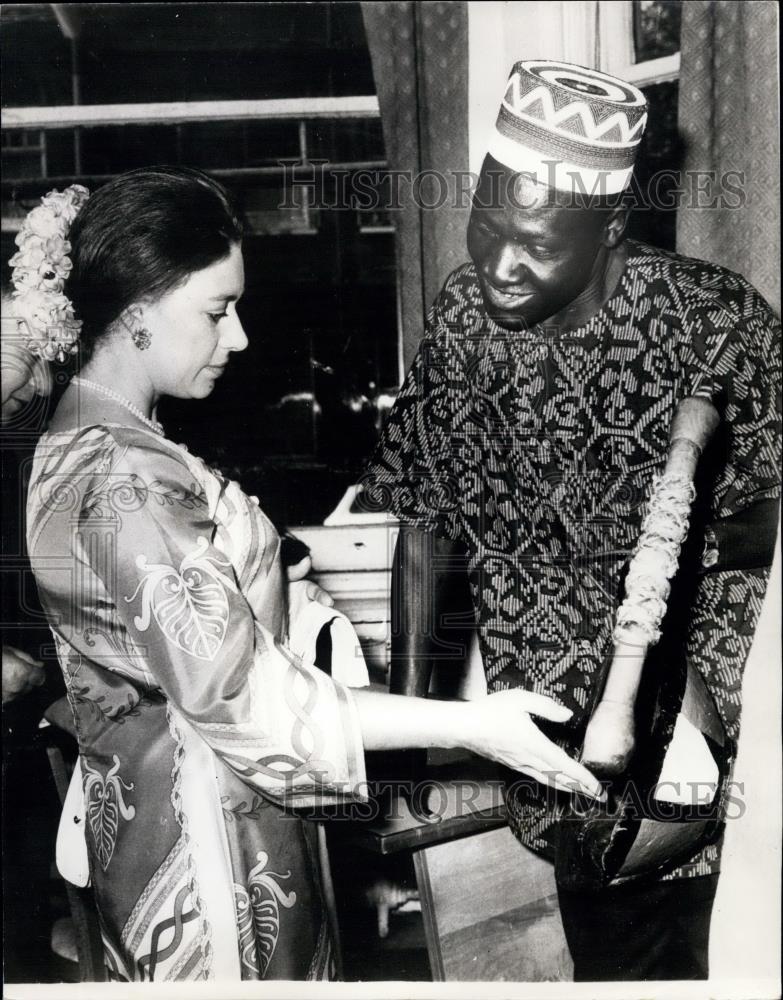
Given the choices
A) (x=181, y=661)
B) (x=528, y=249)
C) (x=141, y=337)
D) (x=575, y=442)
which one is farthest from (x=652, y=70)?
(x=181, y=661)

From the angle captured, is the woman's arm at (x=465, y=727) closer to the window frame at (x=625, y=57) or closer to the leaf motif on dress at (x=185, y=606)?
the leaf motif on dress at (x=185, y=606)

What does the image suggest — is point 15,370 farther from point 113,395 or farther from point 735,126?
point 735,126

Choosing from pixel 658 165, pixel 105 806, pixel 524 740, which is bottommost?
pixel 105 806

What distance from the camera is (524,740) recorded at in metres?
1.36

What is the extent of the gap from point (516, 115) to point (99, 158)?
700 millimetres

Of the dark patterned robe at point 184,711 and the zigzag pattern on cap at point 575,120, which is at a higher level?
the zigzag pattern on cap at point 575,120

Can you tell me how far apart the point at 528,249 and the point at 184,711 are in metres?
0.92

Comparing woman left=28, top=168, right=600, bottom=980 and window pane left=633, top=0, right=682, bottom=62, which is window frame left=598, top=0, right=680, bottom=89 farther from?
woman left=28, top=168, right=600, bottom=980

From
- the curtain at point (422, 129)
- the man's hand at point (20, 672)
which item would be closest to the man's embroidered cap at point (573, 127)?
the curtain at point (422, 129)

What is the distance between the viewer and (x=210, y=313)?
142cm

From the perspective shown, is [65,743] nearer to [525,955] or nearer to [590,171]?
[525,955]

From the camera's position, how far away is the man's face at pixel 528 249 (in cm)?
141

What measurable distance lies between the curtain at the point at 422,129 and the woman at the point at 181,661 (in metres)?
0.29

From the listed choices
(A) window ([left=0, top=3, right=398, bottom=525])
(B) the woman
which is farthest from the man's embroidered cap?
(B) the woman
